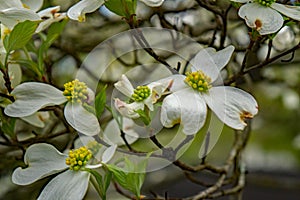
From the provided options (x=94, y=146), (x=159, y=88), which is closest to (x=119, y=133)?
(x=94, y=146)

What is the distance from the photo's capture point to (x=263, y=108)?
6.15ft

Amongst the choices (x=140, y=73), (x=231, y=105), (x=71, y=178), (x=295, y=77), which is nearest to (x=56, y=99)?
(x=71, y=178)

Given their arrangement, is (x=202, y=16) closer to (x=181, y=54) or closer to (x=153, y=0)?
(x=181, y=54)

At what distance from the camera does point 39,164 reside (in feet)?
1.94

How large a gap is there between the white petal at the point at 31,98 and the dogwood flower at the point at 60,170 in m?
0.04

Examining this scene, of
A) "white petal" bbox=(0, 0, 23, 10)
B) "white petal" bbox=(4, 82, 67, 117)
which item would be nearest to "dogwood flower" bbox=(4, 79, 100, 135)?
"white petal" bbox=(4, 82, 67, 117)

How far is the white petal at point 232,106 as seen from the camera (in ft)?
1.79

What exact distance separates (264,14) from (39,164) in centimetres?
29

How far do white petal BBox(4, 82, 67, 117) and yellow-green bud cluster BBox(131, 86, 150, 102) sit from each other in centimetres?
10

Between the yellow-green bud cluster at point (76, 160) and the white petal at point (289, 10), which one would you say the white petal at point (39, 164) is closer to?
the yellow-green bud cluster at point (76, 160)

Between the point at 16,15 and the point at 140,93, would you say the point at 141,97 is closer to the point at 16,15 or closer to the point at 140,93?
the point at 140,93

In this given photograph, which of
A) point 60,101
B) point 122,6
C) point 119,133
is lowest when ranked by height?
point 119,133

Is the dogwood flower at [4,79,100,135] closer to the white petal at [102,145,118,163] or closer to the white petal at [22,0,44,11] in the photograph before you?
the white petal at [102,145,118,163]

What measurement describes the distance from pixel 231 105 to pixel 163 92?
0.24 feet
